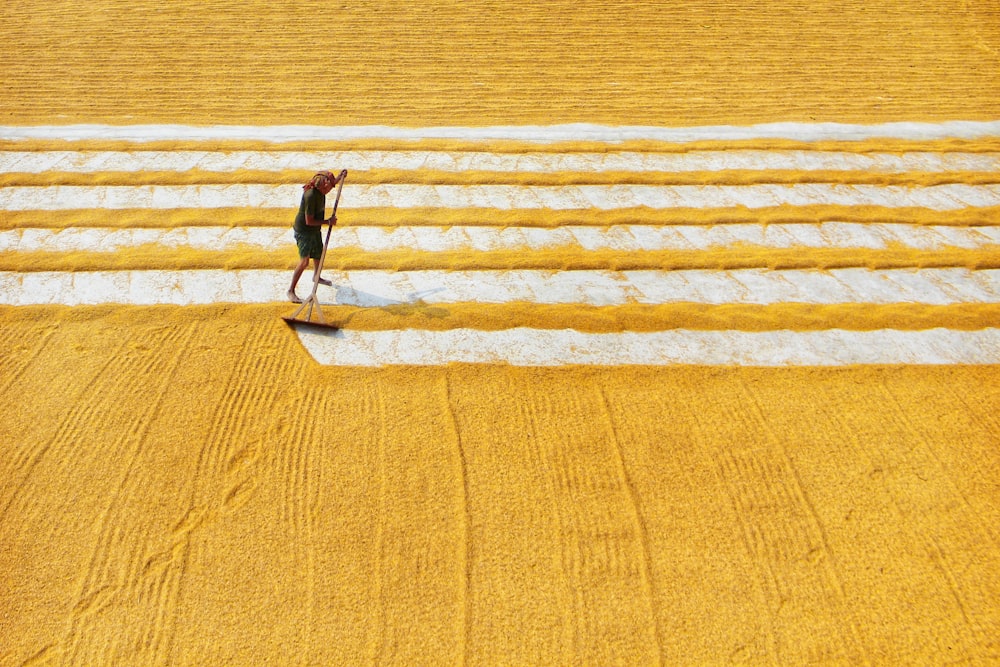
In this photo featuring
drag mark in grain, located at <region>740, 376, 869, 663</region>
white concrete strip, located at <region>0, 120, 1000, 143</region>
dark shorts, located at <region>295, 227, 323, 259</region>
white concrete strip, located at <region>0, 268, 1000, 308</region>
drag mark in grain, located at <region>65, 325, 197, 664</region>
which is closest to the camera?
drag mark in grain, located at <region>65, 325, 197, 664</region>

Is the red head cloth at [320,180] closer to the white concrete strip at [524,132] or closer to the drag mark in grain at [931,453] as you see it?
the white concrete strip at [524,132]

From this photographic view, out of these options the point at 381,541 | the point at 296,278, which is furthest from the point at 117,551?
the point at 296,278

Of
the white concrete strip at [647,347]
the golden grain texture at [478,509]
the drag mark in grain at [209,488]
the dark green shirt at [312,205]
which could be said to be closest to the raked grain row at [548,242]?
the white concrete strip at [647,347]

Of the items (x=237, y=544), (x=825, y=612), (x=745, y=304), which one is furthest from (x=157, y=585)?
(x=745, y=304)

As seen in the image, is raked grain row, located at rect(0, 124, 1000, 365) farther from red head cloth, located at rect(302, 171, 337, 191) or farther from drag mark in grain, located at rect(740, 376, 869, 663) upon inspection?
red head cloth, located at rect(302, 171, 337, 191)

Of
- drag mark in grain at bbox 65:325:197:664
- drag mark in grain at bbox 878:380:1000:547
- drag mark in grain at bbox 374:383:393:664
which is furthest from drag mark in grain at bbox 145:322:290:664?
drag mark in grain at bbox 878:380:1000:547

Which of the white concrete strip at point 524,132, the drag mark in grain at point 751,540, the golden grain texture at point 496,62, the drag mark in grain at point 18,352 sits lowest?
the drag mark in grain at point 751,540
